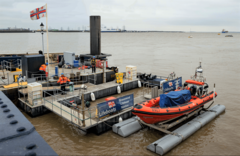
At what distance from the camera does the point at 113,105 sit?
38.0 ft

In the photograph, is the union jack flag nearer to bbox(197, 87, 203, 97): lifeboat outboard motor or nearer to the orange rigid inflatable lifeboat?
the orange rigid inflatable lifeboat

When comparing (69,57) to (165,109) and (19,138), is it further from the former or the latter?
(19,138)

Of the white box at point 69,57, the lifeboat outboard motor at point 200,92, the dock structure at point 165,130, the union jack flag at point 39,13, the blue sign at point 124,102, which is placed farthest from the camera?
the white box at point 69,57

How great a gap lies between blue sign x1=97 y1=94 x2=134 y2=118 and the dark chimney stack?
1372 cm

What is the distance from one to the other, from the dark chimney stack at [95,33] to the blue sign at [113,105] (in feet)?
45.0

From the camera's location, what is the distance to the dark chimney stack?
2385 centimetres

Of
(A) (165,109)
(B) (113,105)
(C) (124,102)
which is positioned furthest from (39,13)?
(A) (165,109)

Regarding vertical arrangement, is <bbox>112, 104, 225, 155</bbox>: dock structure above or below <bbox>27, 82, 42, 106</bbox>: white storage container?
below

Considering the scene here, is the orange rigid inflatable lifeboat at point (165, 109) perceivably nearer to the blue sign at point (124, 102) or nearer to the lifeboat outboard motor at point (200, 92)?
the lifeboat outboard motor at point (200, 92)

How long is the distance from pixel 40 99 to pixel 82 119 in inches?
173

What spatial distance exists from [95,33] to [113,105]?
1475 cm

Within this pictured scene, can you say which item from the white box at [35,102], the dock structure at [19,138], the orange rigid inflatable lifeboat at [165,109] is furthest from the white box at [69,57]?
the dock structure at [19,138]

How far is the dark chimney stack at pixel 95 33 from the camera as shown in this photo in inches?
939

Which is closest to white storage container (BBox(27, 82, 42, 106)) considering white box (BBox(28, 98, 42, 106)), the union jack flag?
white box (BBox(28, 98, 42, 106))
